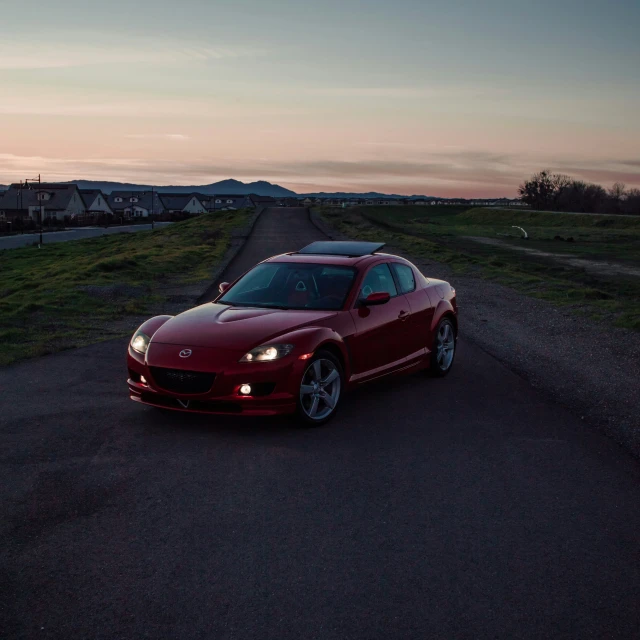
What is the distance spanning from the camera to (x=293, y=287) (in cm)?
855

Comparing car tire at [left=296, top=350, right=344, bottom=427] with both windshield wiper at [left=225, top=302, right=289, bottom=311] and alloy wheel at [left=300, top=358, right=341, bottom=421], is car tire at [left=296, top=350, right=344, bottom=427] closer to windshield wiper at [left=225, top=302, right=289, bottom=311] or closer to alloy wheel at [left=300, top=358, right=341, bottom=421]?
alloy wheel at [left=300, top=358, right=341, bottom=421]

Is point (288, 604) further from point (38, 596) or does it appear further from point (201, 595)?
point (38, 596)

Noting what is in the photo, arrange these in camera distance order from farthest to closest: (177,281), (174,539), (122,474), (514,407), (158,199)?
(158,199)
(177,281)
(514,407)
(122,474)
(174,539)

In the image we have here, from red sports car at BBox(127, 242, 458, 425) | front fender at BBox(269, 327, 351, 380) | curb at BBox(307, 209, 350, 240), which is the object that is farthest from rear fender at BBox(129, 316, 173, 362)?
curb at BBox(307, 209, 350, 240)

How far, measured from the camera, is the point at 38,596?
4.00 meters

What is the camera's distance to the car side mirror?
A: 8.14 m

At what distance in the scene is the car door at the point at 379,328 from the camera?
8.08 metres

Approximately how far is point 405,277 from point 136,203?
161468 millimetres

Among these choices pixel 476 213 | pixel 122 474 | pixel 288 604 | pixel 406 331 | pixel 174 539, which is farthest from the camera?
pixel 476 213

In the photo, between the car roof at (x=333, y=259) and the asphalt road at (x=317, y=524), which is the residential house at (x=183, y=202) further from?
the asphalt road at (x=317, y=524)

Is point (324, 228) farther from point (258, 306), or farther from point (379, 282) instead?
point (258, 306)

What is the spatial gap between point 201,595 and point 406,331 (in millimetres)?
5262

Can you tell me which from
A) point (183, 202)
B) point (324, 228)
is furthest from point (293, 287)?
point (183, 202)

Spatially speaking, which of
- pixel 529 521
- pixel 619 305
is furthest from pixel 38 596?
pixel 619 305
